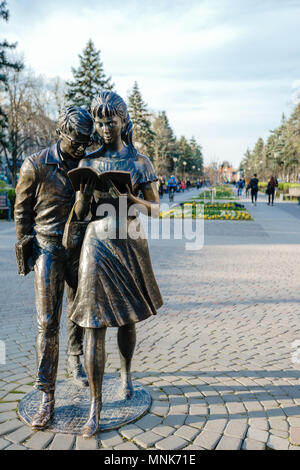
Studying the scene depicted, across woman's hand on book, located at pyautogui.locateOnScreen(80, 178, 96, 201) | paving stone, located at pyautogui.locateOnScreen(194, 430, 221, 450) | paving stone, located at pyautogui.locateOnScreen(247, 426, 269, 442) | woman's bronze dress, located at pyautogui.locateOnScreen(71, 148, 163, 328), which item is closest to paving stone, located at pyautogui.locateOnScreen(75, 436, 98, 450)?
paving stone, located at pyautogui.locateOnScreen(194, 430, 221, 450)

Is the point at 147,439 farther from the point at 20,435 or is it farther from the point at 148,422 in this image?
the point at 20,435

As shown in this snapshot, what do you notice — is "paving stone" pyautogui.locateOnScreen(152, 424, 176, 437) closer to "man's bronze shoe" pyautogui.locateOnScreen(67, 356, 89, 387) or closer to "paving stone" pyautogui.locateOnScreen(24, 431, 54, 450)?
"paving stone" pyautogui.locateOnScreen(24, 431, 54, 450)

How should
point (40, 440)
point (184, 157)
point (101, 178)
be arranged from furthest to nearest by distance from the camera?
point (184, 157) → point (40, 440) → point (101, 178)

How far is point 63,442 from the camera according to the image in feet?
8.97

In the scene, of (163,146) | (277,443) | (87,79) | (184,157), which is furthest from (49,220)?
(184,157)

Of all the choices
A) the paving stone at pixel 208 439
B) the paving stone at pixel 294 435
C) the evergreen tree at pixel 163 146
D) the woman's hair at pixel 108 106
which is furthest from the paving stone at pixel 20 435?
the evergreen tree at pixel 163 146

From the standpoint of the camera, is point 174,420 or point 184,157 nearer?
point 174,420

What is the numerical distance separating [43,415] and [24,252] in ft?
3.77

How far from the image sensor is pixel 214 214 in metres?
19.4

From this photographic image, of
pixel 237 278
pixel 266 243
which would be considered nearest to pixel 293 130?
pixel 266 243

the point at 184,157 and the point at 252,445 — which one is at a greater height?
the point at 184,157

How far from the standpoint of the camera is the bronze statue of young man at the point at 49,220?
2.91 m

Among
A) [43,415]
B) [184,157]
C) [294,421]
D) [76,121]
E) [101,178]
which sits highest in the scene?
[184,157]

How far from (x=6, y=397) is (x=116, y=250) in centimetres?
163
